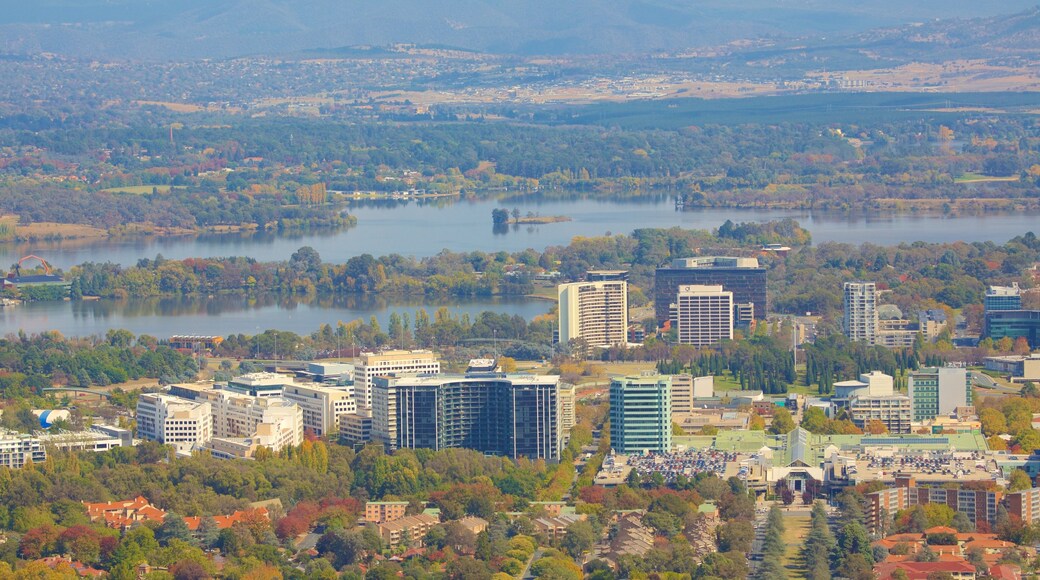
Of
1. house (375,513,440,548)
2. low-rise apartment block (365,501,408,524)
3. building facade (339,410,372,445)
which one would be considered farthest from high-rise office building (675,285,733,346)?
house (375,513,440,548)

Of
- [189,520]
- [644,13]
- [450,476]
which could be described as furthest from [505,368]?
[644,13]

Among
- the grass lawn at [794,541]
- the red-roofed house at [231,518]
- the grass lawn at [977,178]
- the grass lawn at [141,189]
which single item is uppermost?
the grass lawn at [141,189]

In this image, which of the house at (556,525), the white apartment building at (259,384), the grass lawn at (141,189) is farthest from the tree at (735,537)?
the grass lawn at (141,189)

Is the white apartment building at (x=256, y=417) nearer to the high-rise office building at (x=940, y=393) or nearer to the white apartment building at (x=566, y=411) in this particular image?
the white apartment building at (x=566, y=411)

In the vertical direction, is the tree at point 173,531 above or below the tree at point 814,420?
below

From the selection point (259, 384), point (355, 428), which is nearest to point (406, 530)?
point (355, 428)

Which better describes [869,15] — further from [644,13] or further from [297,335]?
[297,335]
